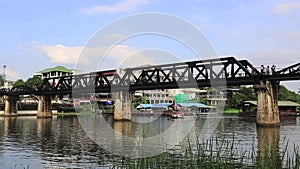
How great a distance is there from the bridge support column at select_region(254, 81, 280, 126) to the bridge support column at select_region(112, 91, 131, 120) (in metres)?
32.7

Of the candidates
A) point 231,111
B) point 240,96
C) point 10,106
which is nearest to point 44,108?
point 10,106

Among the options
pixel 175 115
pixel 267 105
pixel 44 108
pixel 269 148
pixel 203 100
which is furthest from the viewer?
pixel 203 100

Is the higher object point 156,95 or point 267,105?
point 156,95

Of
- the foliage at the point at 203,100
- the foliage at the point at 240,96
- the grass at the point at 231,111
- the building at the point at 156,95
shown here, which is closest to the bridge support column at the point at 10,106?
the building at the point at 156,95

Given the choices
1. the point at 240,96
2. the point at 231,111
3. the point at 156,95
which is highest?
the point at 156,95

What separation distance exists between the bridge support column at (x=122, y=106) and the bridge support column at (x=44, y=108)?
2617 centimetres

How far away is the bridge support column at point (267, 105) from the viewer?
67.7m

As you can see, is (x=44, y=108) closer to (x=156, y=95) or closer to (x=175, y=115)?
(x=156, y=95)

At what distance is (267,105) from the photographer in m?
67.9

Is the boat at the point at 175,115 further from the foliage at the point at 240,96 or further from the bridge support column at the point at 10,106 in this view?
the foliage at the point at 240,96

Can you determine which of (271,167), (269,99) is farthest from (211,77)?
(271,167)

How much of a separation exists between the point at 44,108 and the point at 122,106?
2975cm

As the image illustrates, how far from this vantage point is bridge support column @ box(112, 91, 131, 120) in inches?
3568

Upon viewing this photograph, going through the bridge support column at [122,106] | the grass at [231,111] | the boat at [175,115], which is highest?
the bridge support column at [122,106]
